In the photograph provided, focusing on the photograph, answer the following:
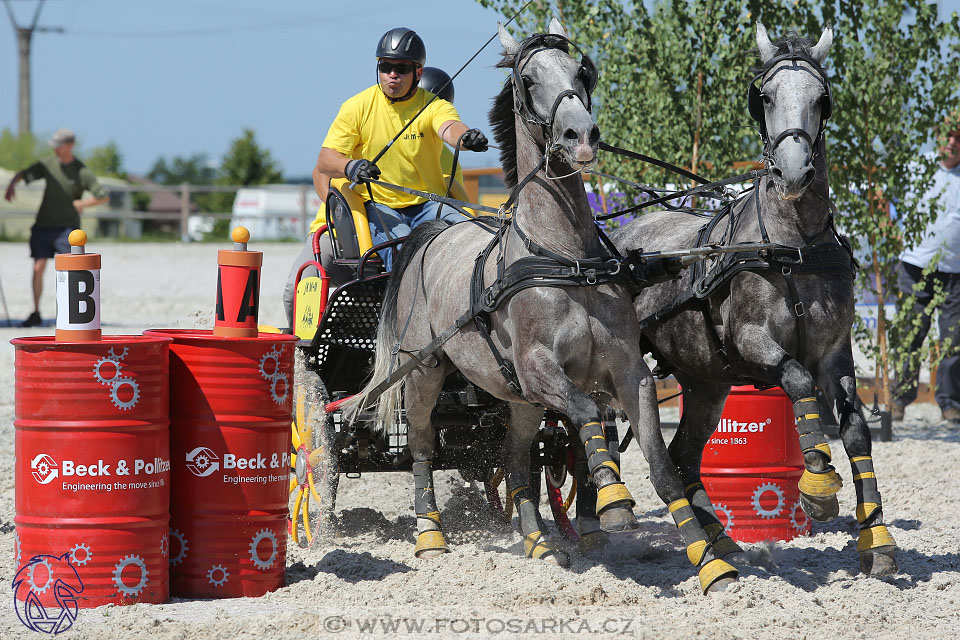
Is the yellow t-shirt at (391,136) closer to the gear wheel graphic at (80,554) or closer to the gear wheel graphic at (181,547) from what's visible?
the gear wheel graphic at (181,547)

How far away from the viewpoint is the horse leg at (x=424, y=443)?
560cm

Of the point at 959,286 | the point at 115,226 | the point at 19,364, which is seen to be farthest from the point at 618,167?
the point at 115,226

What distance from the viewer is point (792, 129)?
15.5 ft

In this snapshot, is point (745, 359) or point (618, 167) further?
point (618, 167)

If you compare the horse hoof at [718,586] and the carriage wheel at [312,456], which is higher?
the carriage wheel at [312,456]

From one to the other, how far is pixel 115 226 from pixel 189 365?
110 feet

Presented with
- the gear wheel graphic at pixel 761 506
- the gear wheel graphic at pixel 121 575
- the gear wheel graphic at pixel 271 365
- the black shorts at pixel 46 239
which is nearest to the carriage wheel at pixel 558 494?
the gear wheel graphic at pixel 761 506

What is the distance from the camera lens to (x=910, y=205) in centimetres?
888

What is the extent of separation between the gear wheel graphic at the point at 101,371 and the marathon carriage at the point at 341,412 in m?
1.67

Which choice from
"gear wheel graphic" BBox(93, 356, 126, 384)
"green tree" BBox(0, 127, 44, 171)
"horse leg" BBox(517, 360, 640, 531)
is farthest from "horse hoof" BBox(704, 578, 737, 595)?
"green tree" BBox(0, 127, 44, 171)

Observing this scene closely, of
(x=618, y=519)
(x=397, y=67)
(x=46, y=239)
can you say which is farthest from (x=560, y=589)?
(x=46, y=239)

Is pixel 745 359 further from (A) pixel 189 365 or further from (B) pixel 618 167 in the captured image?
(B) pixel 618 167

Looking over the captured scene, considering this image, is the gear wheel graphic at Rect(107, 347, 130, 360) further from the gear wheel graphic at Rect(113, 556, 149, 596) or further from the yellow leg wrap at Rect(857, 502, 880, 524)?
the yellow leg wrap at Rect(857, 502, 880, 524)

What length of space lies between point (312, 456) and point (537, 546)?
1.28 meters
